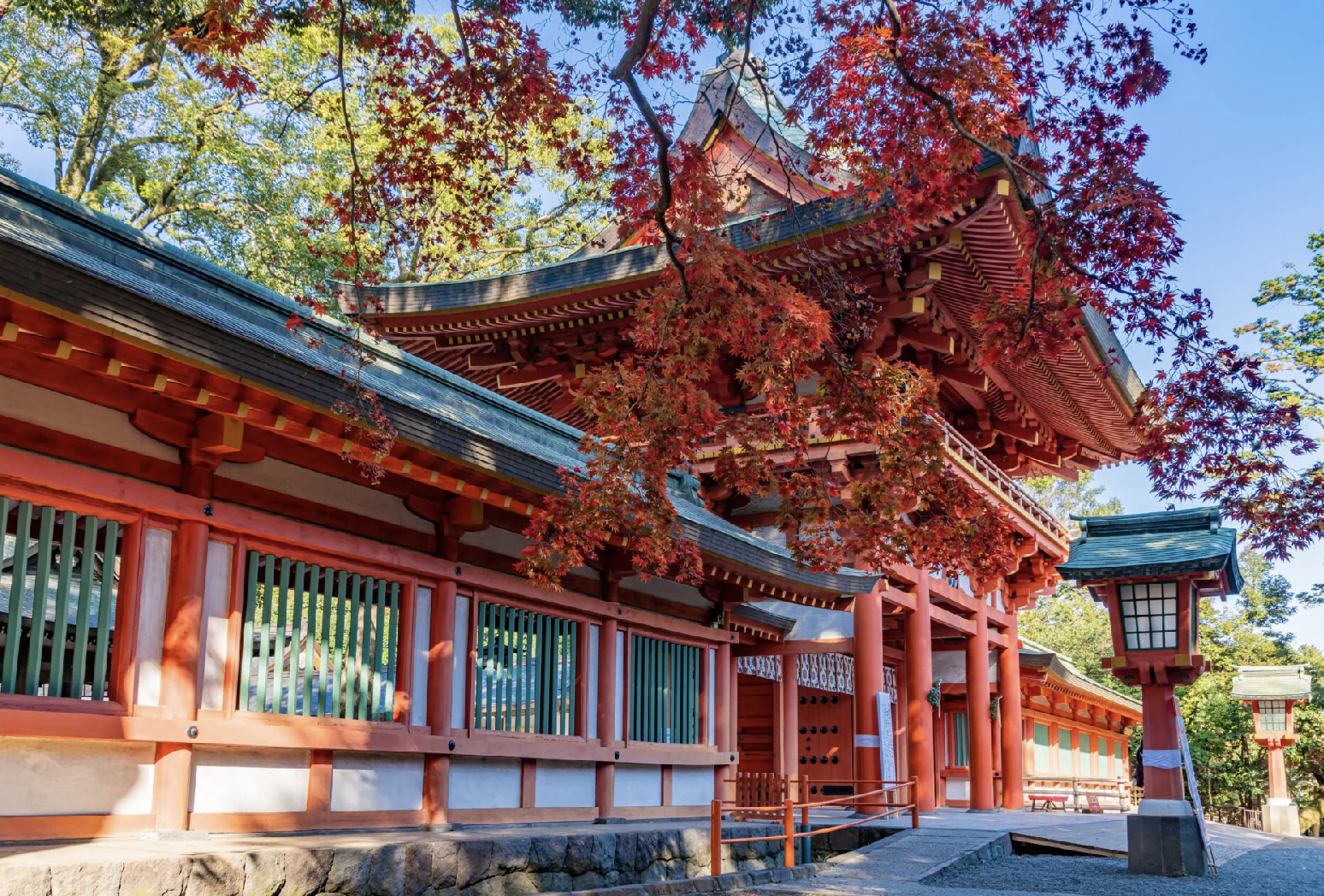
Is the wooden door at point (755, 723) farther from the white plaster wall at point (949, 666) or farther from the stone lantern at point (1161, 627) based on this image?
the stone lantern at point (1161, 627)

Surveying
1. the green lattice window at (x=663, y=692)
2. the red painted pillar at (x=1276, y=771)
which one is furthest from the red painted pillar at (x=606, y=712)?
the red painted pillar at (x=1276, y=771)

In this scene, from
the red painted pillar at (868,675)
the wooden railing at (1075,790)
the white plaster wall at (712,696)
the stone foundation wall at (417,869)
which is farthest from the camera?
the wooden railing at (1075,790)

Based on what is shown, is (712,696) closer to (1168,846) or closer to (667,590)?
(667,590)

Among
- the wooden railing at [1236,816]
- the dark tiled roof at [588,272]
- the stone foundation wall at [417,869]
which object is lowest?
the wooden railing at [1236,816]

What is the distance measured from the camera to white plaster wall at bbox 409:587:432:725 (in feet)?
27.2

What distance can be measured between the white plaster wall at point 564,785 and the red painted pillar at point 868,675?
6051mm

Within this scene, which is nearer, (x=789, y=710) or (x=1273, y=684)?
(x=789, y=710)

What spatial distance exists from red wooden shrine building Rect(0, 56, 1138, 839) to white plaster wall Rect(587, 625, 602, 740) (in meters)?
0.03

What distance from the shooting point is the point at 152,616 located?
6.57 metres

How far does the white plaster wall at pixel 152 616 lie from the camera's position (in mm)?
6477

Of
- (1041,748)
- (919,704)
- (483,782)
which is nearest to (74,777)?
(483,782)

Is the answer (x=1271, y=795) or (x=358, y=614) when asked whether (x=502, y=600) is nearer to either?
(x=358, y=614)

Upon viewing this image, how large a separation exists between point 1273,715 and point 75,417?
2438 centimetres

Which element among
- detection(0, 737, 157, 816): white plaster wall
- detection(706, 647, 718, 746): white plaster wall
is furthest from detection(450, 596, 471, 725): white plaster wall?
detection(706, 647, 718, 746): white plaster wall
